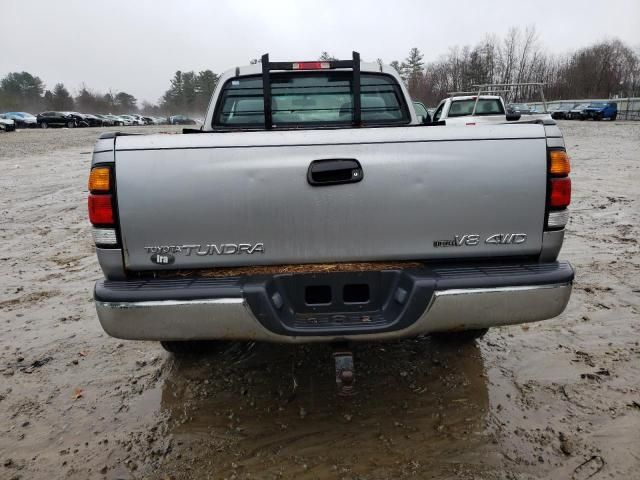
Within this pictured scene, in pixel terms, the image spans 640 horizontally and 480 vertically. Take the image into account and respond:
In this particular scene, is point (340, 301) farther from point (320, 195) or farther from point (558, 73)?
point (558, 73)

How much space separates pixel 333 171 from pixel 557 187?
109 centimetres

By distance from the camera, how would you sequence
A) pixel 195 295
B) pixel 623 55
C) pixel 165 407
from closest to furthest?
1. pixel 195 295
2. pixel 165 407
3. pixel 623 55

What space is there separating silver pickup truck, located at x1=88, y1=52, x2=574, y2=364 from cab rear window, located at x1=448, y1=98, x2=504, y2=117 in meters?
13.7

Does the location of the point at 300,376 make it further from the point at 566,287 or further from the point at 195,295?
the point at 566,287

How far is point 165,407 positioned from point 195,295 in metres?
1.06

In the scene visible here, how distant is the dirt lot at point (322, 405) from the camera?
7.98 feet

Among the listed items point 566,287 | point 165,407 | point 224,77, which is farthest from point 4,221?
→ point 566,287

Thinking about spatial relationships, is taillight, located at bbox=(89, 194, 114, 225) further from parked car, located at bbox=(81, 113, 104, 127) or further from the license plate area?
parked car, located at bbox=(81, 113, 104, 127)

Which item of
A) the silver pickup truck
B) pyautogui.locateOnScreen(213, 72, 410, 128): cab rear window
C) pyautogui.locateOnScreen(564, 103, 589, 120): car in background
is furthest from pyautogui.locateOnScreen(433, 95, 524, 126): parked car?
pyautogui.locateOnScreen(564, 103, 589, 120): car in background

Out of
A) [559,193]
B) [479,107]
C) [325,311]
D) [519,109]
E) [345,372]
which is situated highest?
[519,109]

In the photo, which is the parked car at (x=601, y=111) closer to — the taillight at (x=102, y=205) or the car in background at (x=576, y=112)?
the car in background at (x=576, y=112)

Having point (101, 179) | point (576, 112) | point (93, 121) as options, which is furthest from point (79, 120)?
point (101, 179)

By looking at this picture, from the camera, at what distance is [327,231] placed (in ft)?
7.89

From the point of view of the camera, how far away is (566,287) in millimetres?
2369
